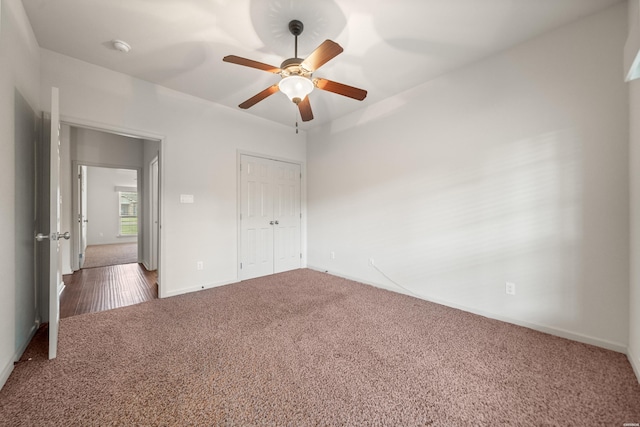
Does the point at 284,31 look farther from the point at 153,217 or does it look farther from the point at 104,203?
the point at 104,203

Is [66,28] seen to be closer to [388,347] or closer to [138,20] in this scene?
[138,20]

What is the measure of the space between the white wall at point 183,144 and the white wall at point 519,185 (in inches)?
83.5

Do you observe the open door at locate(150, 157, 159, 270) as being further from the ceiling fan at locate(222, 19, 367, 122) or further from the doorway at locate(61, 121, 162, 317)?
the ceiling fan at locate(222, 19, 367, 122)

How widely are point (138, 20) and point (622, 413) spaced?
14.0 ft

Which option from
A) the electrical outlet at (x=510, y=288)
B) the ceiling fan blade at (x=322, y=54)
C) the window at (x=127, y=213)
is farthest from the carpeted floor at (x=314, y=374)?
the window at (x=127, y=213)

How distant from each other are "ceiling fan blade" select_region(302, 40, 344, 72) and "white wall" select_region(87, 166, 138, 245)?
8.14 metres

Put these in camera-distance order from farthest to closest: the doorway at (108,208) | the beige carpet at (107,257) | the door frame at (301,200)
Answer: the doorway at (108,208) → the beige carpet at (107,257) → the door frame at (301,200)

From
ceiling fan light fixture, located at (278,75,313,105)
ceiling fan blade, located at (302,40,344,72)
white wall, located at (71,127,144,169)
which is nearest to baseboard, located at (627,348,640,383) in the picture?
ceiling fan blade, located at (302,40,344,72)

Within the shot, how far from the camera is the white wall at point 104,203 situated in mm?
7797

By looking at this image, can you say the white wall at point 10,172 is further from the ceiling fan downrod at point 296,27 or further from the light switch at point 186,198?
the ceiling fan downrod at point 296,27

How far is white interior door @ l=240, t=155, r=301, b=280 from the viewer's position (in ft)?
13.1

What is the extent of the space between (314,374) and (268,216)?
116 inches

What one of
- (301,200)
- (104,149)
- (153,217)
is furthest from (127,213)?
(301,200)

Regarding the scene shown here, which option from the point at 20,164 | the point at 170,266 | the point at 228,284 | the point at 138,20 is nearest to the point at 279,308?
the point at 228,284
